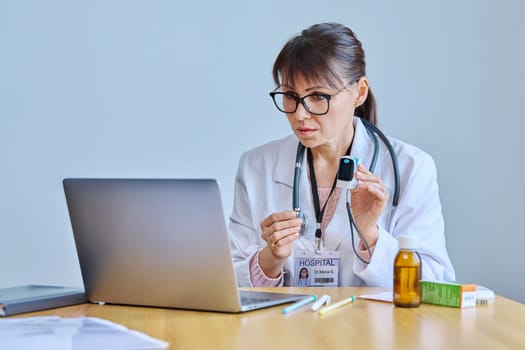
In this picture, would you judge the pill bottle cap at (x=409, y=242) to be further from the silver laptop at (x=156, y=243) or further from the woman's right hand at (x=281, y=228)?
the woman's right hand at (x=281, y=228)

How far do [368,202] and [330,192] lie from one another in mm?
234

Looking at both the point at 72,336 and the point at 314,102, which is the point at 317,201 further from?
the point at 72,336

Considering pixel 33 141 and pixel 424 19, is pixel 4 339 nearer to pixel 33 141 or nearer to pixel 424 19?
pixel 33 141

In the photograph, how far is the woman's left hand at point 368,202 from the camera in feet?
6.02

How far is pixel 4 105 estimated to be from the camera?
119 inches

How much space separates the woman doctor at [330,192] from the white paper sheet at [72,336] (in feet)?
2.43

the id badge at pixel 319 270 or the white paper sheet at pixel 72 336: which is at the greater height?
the white paper sheet at pixel 72 336

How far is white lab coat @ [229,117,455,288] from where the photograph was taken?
1.95 meters

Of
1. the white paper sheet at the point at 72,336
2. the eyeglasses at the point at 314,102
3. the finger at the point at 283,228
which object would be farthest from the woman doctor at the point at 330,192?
the white paper sheet at the point at 72,336

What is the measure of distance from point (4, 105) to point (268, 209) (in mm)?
1350

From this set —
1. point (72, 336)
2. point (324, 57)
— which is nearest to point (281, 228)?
point (324, 57)

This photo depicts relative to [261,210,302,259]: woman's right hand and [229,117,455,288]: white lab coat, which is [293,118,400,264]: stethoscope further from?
[261,210,302,259]: woman's right hand

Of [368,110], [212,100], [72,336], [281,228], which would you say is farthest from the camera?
[212,100]

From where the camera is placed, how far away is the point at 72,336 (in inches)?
44.1
